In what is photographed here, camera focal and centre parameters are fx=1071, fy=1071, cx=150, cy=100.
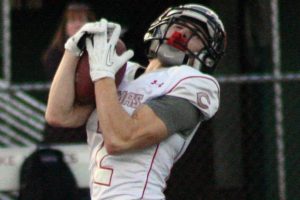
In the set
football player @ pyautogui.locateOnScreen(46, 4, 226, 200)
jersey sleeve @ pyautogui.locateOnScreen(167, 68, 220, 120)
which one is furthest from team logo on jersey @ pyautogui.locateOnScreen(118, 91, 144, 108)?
jersey sleeve @ pyautogui.locateOnScreen(167, 68, 220, 120)

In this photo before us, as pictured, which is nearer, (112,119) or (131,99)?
(112,119)

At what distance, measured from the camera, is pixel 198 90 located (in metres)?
3.72

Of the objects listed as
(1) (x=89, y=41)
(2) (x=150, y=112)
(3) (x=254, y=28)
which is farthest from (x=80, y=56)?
(3) (x=254, y=28)

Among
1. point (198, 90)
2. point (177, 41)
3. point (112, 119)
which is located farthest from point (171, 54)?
point (112, 119)

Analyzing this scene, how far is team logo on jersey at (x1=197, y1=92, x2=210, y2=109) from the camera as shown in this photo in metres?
3.71

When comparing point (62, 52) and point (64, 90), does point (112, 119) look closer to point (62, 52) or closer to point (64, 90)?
point (64, 90)

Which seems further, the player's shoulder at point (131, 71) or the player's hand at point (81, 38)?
the player's shoulder at point (131, 71)

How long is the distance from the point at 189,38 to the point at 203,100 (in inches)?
9.3

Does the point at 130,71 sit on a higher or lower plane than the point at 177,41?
lower

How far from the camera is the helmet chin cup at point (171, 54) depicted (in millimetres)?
3787

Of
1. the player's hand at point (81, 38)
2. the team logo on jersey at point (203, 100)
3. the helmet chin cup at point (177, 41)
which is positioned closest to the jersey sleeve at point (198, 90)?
the team logo on jersey at point (203, 100)

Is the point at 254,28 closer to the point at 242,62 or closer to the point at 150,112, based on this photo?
the point at 242,62

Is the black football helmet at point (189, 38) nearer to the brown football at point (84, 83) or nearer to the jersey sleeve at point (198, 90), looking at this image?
the jersey sleeve at point (198, 90)

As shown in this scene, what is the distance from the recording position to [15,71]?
7.74 metres
